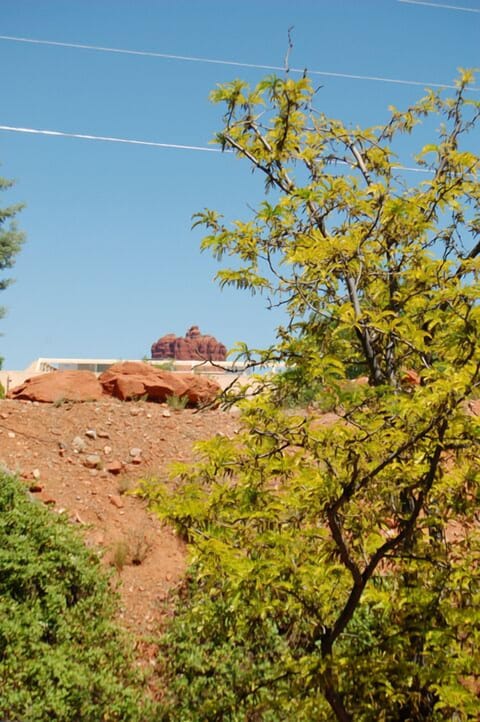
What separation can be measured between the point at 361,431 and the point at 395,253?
1763 millimetres

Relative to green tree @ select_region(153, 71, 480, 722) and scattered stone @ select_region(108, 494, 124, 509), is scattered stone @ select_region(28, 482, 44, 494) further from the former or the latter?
green tree @ select_region(153, 71, 480, 722)

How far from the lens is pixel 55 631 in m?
5.98

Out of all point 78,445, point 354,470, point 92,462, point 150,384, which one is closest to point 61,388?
point 150,384

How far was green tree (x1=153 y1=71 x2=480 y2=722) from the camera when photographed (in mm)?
3500

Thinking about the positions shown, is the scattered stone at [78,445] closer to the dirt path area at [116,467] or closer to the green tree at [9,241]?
the dirt path area at [116,467]

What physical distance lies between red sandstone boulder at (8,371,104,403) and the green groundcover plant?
15.1 feet

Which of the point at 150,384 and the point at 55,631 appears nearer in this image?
the point at 55,631

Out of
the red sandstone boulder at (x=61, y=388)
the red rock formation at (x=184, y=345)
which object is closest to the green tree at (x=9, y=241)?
the red sandstone boulder at (x=61, y=388)

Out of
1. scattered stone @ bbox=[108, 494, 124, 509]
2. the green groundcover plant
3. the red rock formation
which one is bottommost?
the green groundcover plant

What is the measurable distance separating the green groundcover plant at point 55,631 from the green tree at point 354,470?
3.30 ft

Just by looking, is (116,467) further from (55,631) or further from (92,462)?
(55,631)

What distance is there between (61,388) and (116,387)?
0.93m

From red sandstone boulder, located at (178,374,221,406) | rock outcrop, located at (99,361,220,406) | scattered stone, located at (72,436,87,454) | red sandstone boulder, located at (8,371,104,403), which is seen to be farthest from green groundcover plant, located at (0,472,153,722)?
red sandstone boulder, located at (178,374,221,406)

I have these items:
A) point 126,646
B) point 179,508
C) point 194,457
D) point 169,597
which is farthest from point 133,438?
point 179,508
